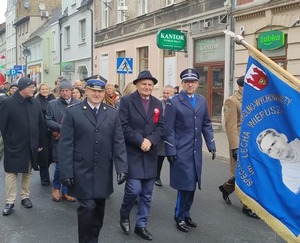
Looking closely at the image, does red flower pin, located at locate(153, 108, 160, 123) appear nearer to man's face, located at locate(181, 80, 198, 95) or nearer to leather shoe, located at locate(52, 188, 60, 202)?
man's face, located at locate(181, 80, 198, 95)

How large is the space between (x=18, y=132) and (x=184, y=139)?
2390mm

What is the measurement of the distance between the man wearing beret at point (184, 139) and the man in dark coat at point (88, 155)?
3.24ft

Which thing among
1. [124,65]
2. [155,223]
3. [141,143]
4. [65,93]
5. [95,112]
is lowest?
[155,223]

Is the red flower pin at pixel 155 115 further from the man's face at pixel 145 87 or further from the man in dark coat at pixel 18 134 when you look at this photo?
the man in dark coat at pixel 18 134

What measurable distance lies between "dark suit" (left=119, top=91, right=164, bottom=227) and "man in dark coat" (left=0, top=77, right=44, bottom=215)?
1695 millimetres

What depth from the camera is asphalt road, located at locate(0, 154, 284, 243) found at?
17.0 ft

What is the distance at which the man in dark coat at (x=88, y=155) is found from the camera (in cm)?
452

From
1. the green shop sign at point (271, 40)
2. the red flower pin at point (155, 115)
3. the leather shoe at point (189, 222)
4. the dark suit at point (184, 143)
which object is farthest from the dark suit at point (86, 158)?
the green shop sign at point (271, 40)

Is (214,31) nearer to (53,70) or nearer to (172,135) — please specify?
(172,135)

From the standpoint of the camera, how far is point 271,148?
11.4 feet

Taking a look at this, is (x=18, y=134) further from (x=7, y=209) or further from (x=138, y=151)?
(x=138, y=151)

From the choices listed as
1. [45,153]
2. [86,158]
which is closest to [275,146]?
[86,158]

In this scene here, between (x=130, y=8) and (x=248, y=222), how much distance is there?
2040cm

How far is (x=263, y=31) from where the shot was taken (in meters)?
14.8
